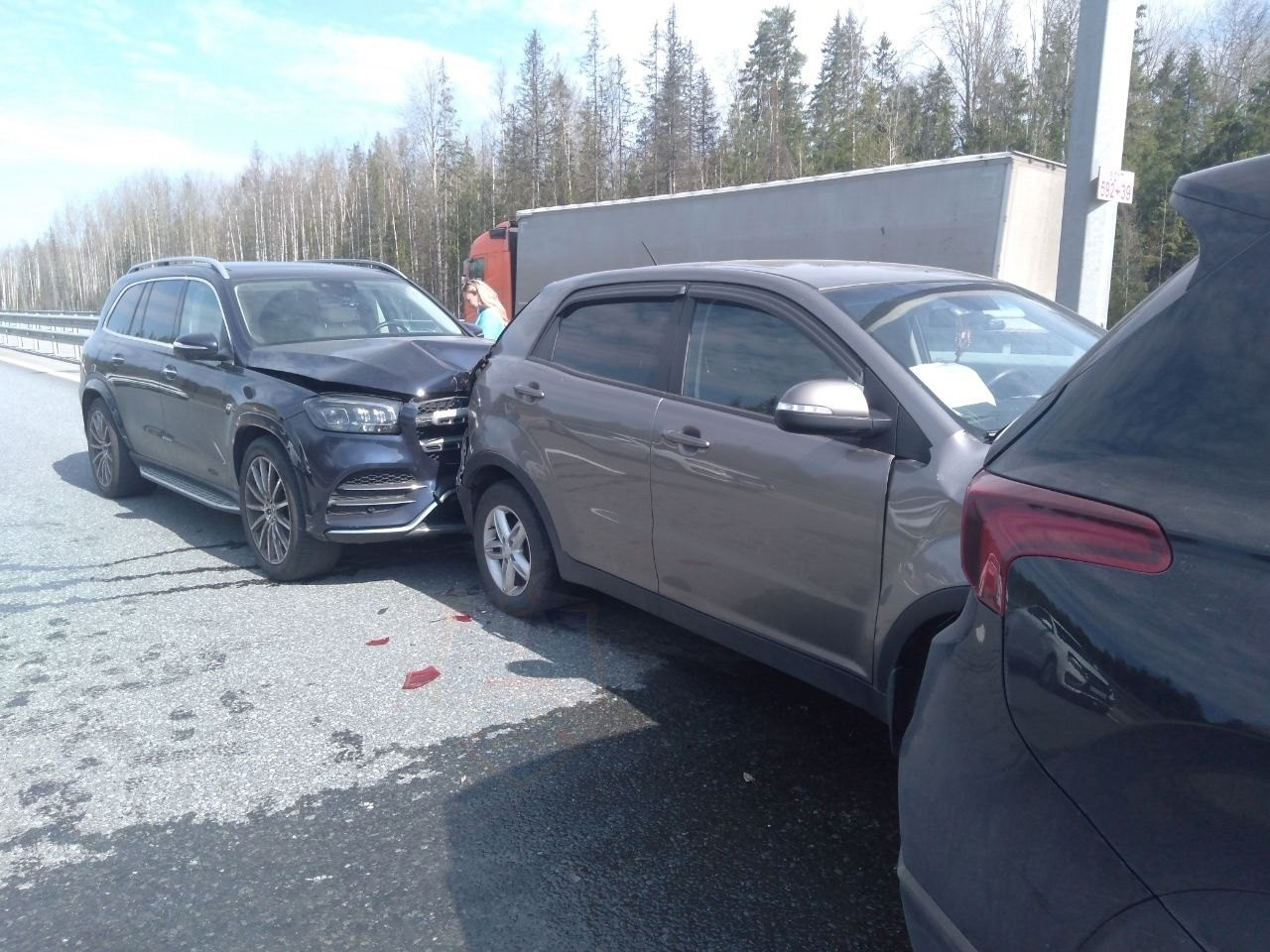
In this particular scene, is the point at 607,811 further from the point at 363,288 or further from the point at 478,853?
the point at 363,288

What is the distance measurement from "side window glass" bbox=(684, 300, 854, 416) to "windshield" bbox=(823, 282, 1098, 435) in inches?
8.5

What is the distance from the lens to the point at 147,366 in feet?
24.7

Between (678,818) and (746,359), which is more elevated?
(746,359)

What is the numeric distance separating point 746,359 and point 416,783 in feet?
6.70

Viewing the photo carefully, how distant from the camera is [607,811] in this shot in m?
3.40

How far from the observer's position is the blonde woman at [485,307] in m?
10.1

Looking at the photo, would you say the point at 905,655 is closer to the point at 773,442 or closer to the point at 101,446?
the point at 773,442

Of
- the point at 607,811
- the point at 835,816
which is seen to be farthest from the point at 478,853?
the point at 835,816

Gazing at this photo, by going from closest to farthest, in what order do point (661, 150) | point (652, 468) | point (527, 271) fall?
1. point (652, 468)
2. point (527, 271)
3. point (661, 150)

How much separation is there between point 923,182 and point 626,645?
10.2 meters

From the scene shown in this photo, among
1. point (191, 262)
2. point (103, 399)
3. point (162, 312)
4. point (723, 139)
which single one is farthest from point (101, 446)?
point (723, 139)

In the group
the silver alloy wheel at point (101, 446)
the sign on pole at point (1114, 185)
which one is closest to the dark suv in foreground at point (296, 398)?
the silver alloy wheel at point (101, 446)

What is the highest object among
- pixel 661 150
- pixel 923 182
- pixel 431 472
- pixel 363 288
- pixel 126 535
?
pixel 661 150

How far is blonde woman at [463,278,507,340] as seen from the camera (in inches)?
397
